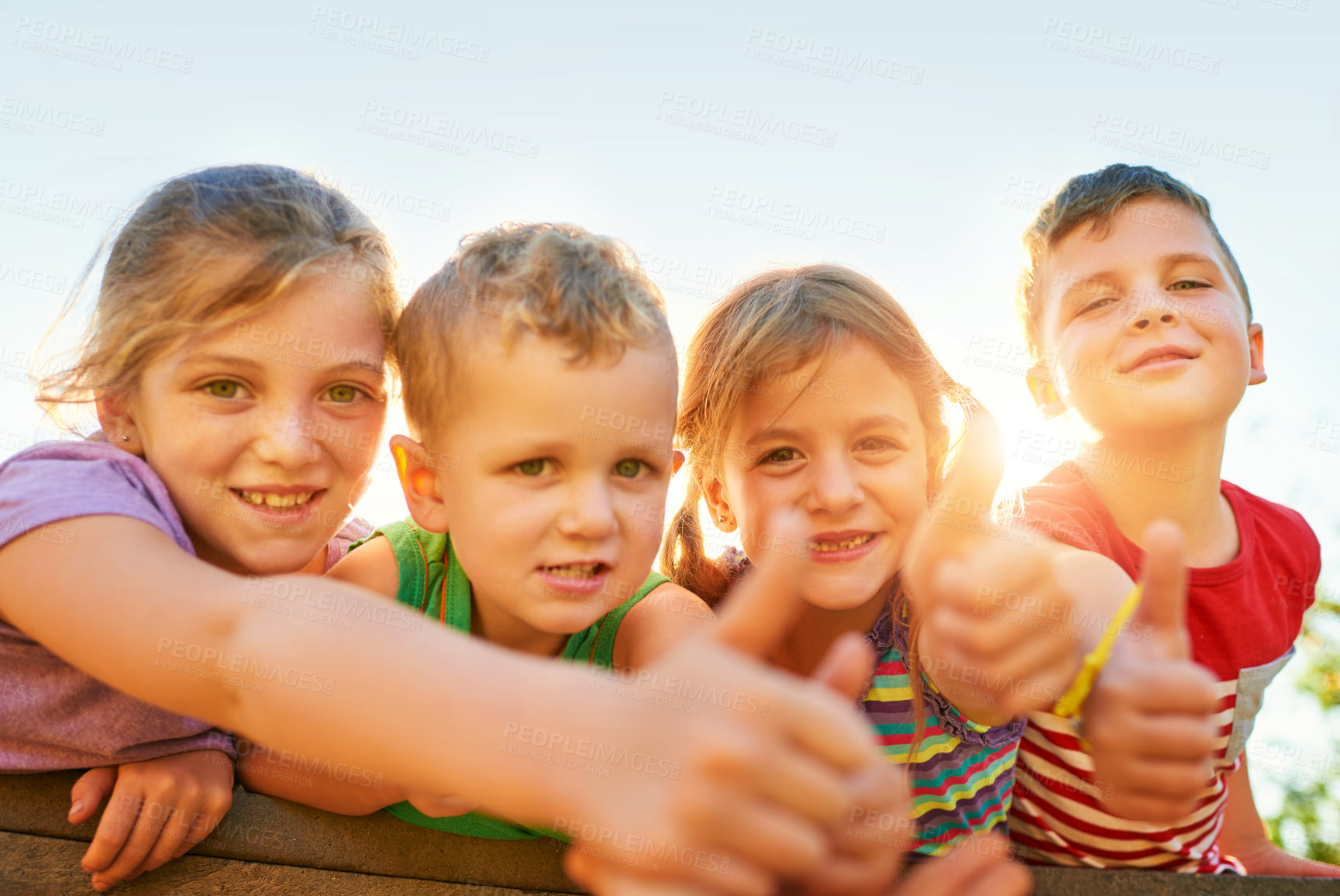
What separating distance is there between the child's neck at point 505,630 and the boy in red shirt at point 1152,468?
1.17 m

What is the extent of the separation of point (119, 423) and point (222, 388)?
0.81ft

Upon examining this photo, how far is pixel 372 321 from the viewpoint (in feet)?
6.00

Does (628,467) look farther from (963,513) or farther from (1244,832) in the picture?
(1244,832)

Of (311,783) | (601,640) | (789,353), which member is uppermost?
(789,353)

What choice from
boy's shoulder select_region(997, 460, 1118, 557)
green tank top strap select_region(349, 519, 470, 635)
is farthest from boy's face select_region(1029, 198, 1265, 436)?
green tank top strap select_region(349, 519, 470, 635)

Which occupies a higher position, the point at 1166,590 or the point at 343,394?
the point at 1166,590

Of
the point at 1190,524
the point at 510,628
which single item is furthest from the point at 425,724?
the point at 1190,524

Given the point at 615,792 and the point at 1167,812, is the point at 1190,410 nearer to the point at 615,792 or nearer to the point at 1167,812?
the point at 1167,812

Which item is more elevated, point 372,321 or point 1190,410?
point 1190,410

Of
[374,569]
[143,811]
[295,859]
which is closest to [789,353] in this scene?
[374,569]

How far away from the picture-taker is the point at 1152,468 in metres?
2.39

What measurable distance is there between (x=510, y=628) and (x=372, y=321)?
2.32 ft

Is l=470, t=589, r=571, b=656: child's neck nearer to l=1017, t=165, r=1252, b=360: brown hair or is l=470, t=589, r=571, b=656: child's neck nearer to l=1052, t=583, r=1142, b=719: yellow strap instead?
l=1052, t=583, r=1142, b=719: yellow strap

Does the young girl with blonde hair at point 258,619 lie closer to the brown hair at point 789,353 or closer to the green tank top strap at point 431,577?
the green tank top strap at point 431,577
